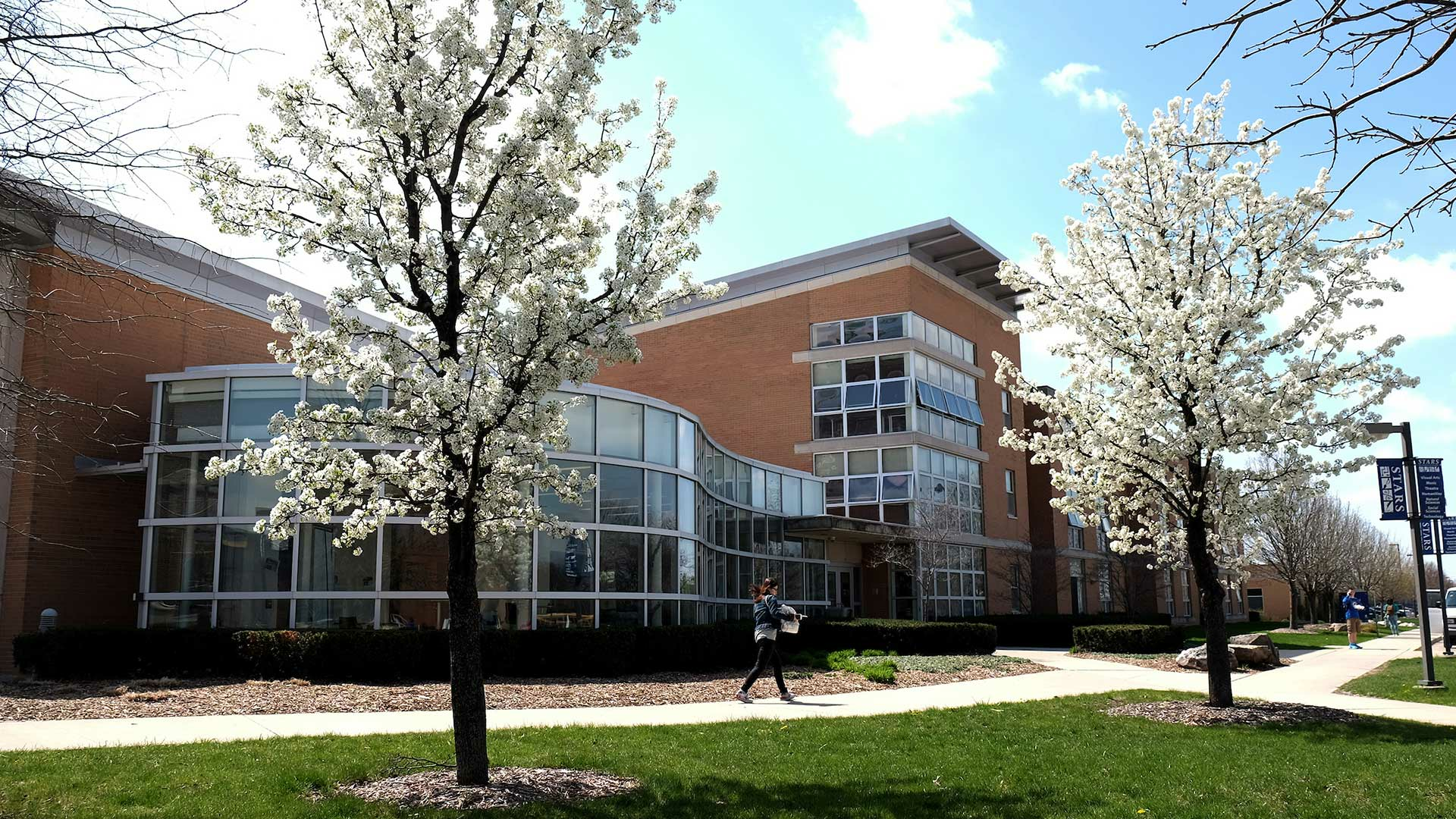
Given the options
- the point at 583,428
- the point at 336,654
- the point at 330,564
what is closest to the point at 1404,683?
the point at 583,428

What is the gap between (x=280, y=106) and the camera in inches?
307

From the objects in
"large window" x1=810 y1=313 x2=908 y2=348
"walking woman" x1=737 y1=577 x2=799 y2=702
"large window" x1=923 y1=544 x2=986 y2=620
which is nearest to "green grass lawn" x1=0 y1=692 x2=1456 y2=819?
"walking woman" x1=737 y1=577 x2=799 y2=702

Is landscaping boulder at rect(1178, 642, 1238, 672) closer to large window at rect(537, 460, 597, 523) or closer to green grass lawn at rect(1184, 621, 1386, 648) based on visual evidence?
green grass lawn at rect(1184, 621, 1386, 648)

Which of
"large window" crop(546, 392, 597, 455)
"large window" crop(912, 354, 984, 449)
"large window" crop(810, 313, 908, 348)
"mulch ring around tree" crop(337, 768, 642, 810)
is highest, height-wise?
"large window" crop(810, 313, 908, 348)

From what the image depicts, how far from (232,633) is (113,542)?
17.9 feet

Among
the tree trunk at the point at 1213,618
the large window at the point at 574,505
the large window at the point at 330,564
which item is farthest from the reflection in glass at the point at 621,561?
the tree trunk at the point at 1213,618

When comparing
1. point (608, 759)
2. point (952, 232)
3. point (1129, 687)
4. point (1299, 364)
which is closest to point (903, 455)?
point (952, 232)

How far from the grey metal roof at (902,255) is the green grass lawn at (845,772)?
88.9 ft

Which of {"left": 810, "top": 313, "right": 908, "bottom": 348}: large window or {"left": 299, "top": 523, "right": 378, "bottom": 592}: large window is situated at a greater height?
{"left": 810, "top": 313, "right": 908, "bottom": 348}: large window

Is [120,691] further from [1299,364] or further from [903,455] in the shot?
[903,455]

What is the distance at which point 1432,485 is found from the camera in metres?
18.2

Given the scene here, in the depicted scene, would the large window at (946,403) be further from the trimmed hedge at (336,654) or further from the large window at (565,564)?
the trimmed hedge at (336,654)

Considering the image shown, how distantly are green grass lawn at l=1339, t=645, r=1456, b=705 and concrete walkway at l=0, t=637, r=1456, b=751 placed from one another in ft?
1.31

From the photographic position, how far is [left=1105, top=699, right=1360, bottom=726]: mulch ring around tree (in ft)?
39.7
